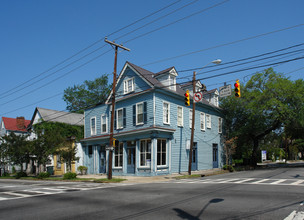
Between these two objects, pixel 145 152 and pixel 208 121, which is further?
pixel 208 121

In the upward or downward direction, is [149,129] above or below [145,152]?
above

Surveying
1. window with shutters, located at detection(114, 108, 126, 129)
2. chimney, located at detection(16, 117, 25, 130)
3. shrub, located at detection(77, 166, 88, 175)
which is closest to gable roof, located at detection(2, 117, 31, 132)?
chimney, located at detection(16, 117, 25, 130)

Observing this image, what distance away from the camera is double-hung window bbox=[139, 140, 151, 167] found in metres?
24.0

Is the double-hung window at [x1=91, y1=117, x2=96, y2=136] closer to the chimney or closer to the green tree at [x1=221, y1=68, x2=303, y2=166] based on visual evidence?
the green tree at [x1=221, y1=68, x2=303, y2=166]

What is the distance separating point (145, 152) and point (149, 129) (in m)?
2.57

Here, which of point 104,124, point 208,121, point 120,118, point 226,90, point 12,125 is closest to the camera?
point 226,90

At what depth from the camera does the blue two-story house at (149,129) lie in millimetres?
24188

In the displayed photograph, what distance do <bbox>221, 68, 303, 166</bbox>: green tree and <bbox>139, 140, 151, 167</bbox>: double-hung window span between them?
40.6ft

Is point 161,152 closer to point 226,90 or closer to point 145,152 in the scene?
point 145,152

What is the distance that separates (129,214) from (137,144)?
17.0 m

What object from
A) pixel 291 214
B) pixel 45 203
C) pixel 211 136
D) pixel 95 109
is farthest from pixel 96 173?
pixel 291 214

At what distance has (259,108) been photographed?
28.6 metres

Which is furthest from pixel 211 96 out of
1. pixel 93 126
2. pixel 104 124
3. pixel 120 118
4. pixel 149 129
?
pixel 93 126

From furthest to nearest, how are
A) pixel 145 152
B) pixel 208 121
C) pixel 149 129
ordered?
pixel 208 121, pixel 145 152, pixel 149 129
